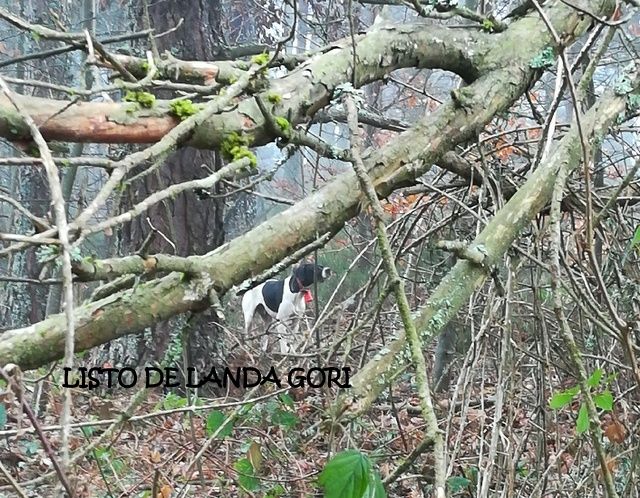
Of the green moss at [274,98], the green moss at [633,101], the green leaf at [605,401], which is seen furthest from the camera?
the green moss at [633,101]

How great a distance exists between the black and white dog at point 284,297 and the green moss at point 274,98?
3329 millimetres

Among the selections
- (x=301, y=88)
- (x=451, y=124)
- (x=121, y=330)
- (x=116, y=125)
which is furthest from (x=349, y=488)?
(x=451, y=124)

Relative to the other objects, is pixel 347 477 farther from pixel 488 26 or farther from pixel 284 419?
pixel 284 419

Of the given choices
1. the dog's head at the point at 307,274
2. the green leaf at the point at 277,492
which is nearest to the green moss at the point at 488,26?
the green leaf at the point at 277,492

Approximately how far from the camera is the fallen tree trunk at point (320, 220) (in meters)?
1.55

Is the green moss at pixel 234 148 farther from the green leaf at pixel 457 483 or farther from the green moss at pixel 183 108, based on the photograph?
the green leaf at pixel 457 483

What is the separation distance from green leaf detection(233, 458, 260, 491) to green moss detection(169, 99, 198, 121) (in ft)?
5.82

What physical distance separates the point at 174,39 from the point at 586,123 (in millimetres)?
3499

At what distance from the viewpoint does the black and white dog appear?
5672mm

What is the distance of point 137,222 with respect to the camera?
5.29 m

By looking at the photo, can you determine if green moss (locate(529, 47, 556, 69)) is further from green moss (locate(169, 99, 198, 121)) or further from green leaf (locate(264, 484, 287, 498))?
green leaf (locate(264, 484, 287, 498))

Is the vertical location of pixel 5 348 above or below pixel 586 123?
below

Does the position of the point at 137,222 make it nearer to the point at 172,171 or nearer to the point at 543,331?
the point at 172,171

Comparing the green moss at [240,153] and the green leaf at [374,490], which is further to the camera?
the green moss at [240,153]
